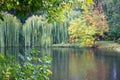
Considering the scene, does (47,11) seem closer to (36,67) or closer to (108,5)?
(36,67)

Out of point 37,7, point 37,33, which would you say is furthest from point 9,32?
point 37,7

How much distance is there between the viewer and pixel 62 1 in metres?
2.70

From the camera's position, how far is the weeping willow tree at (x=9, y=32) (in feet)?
72.4

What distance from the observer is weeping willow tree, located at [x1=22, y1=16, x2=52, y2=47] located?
23938mm

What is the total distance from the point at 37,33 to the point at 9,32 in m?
2.63

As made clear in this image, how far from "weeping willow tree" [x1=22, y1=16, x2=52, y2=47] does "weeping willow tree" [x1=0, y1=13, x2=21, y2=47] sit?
0.93 meters

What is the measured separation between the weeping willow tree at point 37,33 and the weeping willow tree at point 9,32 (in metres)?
0.93

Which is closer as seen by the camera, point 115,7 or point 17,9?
point 17,9

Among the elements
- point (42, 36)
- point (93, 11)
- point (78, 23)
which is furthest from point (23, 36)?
point (93, 11)

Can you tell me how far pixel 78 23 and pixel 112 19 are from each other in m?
3.47

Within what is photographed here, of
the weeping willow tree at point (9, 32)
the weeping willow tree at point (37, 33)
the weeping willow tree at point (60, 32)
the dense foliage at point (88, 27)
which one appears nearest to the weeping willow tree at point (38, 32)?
the weeping willow tree at point (37, 33)

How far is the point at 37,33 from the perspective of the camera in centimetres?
2419

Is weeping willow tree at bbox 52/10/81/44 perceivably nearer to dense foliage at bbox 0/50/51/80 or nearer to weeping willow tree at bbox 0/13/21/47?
weeping willow tree at bbox 0/13/21/47

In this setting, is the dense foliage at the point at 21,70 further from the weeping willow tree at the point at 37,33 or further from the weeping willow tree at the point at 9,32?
the weeping willow tree at the point at 37,33
